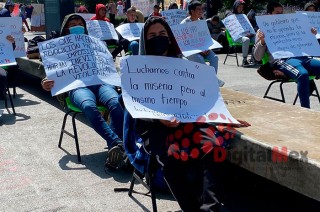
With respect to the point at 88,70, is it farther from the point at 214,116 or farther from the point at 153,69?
the point at 214,116

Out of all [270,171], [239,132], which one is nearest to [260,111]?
[239,132]

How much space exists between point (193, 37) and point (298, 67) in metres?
2.19

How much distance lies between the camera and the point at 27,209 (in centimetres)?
397

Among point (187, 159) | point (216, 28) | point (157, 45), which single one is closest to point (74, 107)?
point (157, 45)

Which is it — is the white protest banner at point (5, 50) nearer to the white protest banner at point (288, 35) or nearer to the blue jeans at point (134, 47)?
the blue jeans at point (134, 47)

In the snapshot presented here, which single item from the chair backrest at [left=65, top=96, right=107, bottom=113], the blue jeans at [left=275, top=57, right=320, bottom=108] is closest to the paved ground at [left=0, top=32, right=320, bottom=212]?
the chair backrest at [left=65, top=96, right=107, bottom=113]

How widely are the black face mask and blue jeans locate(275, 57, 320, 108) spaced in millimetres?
2543

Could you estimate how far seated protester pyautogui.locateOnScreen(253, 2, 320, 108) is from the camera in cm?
595

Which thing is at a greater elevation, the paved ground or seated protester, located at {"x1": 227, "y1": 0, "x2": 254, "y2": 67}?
seated protester, located at {"x1": 227, "y1": 0, "x2": 254, "y2": 67}

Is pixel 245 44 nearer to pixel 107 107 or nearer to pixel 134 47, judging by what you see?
pixel 134 47

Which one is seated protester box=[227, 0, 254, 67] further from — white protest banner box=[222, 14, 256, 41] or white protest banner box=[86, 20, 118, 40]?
white protest banner box=[86, 20, 118, 40]

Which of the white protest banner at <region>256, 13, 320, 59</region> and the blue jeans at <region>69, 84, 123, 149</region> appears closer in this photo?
the blue jeans at <region>69, 84, 123, 149</region>

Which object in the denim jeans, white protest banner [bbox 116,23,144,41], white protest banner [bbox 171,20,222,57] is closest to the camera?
white protest banner [bbox 171,20,222,57]

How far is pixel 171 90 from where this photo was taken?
3688mm
